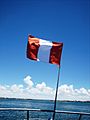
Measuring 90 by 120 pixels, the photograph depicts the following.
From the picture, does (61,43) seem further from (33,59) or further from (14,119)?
(14,119)

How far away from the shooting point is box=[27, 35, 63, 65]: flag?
26.3 ft

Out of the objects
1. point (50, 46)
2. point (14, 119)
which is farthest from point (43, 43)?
point (14, 119)

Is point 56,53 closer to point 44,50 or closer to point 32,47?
point 44,50

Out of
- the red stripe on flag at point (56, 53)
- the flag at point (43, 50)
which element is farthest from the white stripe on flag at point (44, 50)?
the red stripe on flag at point (56, 53)

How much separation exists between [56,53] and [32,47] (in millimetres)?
755

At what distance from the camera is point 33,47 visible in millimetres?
8125

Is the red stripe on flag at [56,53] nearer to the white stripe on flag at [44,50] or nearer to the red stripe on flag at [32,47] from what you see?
the white stripe on flag at [44,50]

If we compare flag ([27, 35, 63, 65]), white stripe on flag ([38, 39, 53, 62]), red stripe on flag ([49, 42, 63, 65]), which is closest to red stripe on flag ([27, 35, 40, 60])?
flag ([27, 35, 63, 65])

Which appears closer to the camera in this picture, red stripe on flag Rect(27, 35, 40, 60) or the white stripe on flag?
red stripe on flag Rect(27, 35, 40, 60)

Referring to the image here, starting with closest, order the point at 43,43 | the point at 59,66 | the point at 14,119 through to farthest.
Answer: the point at 59,66, the point at 43,43, the point at 14,119

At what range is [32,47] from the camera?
8117mm

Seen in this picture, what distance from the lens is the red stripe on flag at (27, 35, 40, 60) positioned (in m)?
8.00

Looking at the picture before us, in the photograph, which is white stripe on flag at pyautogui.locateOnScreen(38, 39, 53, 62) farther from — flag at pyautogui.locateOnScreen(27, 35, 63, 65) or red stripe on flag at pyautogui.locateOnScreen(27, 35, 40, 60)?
red stripe on flag at pyautogui.locateOnScreen(27, 35, 40, 60)

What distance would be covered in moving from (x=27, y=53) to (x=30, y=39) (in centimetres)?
48
